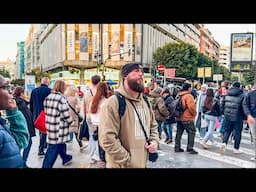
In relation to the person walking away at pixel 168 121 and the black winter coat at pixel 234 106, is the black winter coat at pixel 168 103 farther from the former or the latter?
the black winter coat at pixel 234 106

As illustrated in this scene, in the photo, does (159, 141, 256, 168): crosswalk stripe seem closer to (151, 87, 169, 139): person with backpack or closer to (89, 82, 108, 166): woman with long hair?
(151, 87, 169, 139): person with backpack

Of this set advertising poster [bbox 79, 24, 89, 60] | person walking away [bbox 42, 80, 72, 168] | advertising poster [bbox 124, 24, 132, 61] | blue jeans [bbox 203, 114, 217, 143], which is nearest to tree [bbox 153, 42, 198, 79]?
advertising poster [bbox 124, 24, 132, 61]

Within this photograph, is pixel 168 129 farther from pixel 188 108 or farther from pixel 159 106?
pixel 188 108

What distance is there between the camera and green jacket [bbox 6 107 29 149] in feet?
7.45

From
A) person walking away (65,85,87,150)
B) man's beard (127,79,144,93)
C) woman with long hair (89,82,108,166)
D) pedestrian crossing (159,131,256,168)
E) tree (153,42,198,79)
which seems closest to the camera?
man's beard (127,79,144,93)

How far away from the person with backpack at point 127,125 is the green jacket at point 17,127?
0.63m

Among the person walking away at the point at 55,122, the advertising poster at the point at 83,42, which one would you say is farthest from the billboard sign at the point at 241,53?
the advertising poster at the point at 83,42

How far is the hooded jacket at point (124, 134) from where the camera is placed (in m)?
2.47
